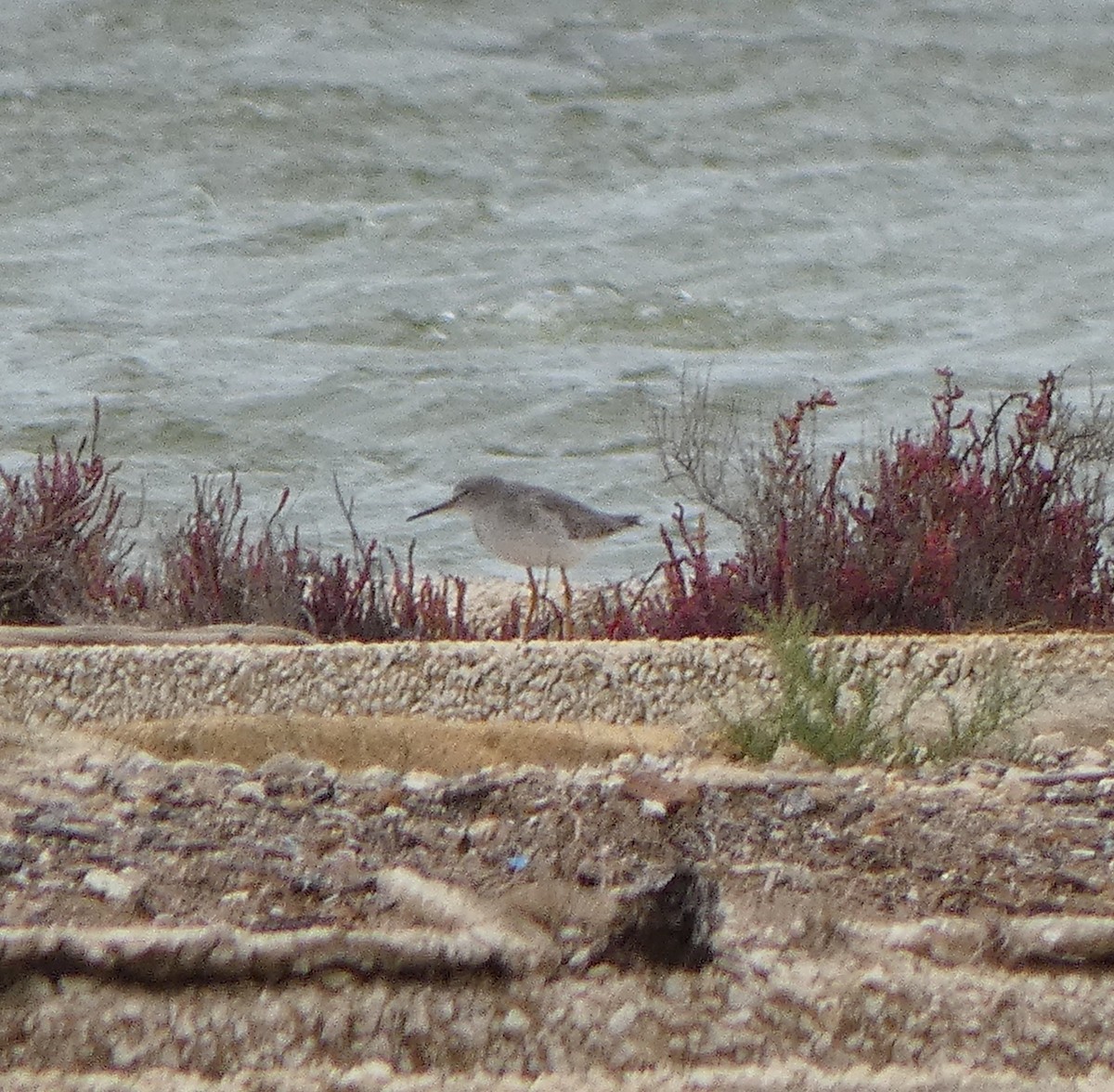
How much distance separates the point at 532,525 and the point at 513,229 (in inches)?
415

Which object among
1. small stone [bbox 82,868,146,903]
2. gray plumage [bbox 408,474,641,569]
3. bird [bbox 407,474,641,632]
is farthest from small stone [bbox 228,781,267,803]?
gray plumage [bbox 408,474,641,569]

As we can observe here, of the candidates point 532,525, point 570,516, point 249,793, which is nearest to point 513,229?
point 570,516

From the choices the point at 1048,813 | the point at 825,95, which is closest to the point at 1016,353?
the point at 825,95

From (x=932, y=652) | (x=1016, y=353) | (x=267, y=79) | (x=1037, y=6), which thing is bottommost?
(x=932, y=652)

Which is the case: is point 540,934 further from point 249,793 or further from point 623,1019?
point 249,793

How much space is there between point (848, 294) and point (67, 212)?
24.1 ft

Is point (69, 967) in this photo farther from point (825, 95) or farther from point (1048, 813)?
point (825, 95)

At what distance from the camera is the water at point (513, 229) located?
1438 centimetres

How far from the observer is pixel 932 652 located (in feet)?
20.6

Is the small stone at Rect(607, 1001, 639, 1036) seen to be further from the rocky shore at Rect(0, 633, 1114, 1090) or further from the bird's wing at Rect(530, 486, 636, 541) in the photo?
the bird's wing at Rect(530, 486, 636, 541)

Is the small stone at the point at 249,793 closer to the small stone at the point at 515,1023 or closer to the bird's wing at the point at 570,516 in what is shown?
the small stone at the point at 515,1023

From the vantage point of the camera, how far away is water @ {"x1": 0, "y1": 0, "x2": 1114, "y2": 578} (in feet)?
47.2

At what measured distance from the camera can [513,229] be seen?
18.9 metres

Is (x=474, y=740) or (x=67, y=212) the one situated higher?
(x=67, y=212)
